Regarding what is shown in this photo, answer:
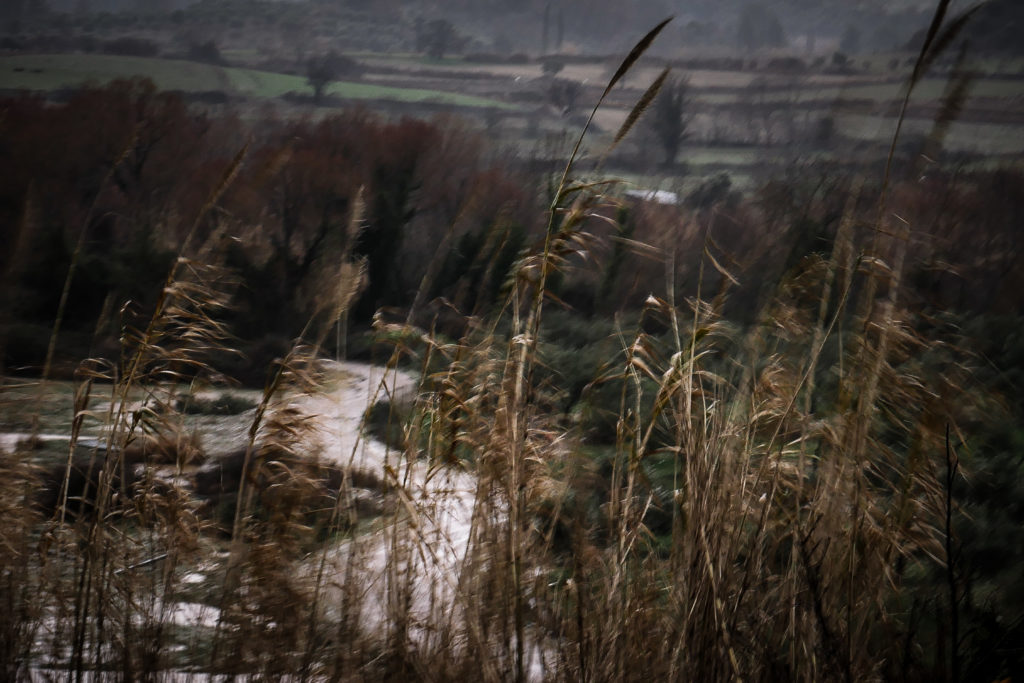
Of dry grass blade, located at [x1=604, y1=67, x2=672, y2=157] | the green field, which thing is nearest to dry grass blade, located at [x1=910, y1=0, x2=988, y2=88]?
dry grass blade, located at [x1=604, y1=67, x2=672, y2=157]

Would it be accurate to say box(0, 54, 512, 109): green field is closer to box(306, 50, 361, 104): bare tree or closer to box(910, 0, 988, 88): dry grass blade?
box(306, 50, 361, 104): bare tree

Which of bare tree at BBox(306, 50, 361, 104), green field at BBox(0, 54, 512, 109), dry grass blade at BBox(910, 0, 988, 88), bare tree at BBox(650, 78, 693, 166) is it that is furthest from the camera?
bare tree at BBox(306, 50, 361, 104)

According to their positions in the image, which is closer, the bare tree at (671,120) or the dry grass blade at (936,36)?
the dry grass blade at (936,36)

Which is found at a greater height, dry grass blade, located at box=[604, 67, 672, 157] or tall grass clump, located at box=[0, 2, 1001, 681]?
dry grass blade, located at box=[604, 67, 672, 157]

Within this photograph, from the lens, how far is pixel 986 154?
14398mm

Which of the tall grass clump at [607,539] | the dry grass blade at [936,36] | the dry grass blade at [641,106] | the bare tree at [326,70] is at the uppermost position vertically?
the bare tree at [326,70]

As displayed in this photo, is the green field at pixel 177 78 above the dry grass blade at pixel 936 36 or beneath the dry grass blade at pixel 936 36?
above

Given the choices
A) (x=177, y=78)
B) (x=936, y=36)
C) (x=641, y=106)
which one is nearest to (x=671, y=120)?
(x=177, y=78)

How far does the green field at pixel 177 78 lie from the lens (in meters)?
21.2

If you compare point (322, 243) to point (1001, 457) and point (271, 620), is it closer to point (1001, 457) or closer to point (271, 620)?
point (1001, 457)

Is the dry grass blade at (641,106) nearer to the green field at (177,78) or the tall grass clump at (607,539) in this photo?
the tall grass clump at (607,539)

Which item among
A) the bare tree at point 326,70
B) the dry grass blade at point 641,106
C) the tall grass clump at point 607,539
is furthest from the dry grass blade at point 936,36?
the bare tree at point 326,70

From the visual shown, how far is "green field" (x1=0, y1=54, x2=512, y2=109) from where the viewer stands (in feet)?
69.7

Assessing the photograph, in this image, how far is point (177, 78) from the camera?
23141mm
